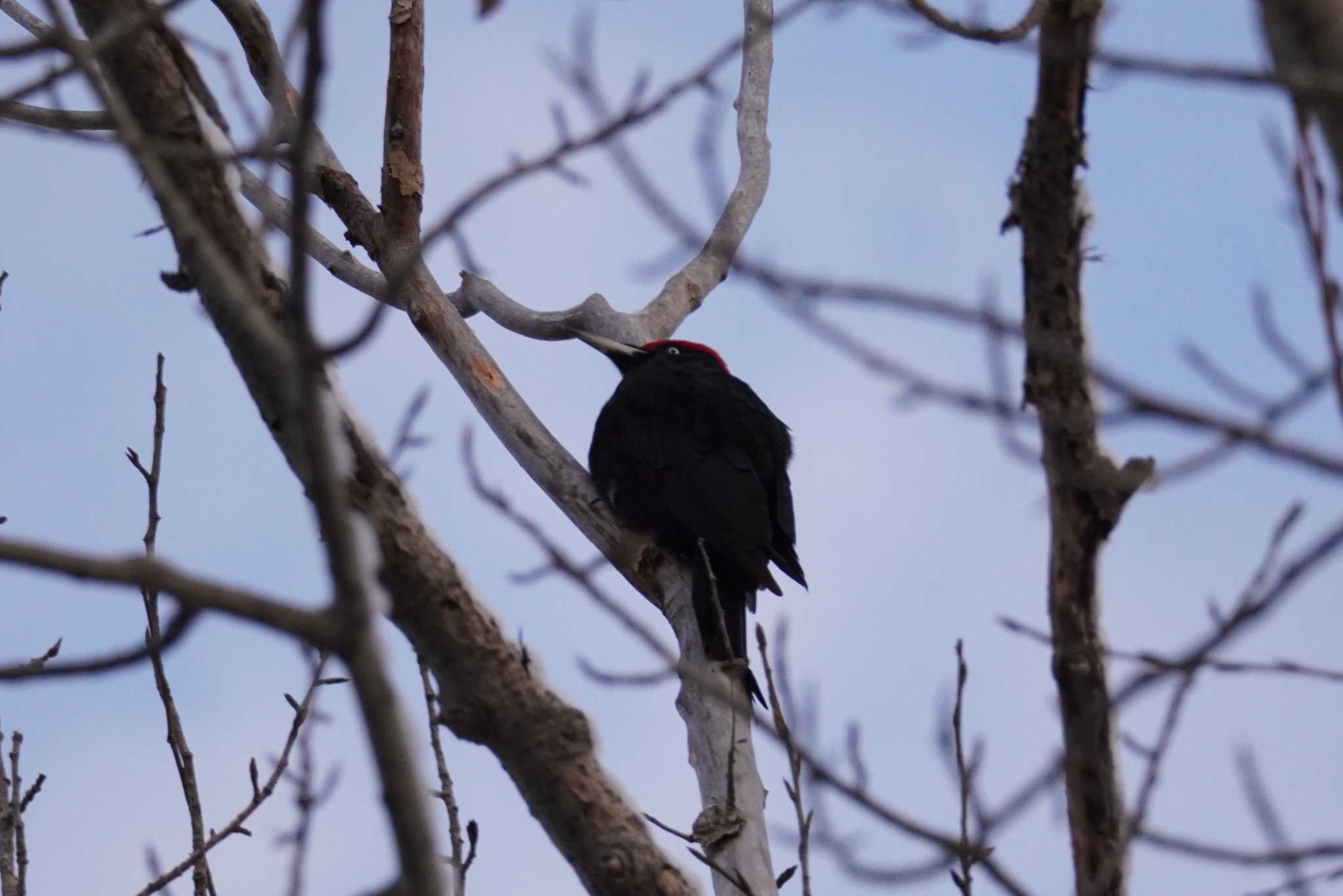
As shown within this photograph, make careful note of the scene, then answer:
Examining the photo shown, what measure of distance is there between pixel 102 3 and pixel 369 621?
1339 mm

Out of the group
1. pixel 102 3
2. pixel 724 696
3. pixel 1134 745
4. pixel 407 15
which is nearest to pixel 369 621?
pixel 724 696

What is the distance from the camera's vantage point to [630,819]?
219cm

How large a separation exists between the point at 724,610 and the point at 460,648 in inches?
100

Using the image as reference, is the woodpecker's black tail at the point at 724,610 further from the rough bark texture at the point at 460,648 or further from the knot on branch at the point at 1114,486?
the knot on branch at the point at 1114,486

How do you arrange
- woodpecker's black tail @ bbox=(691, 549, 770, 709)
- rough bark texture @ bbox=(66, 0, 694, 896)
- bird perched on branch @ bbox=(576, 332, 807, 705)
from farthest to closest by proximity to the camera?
bird perched on branch @ bbox=(576, 332, 807, 705)
woodpecker's black tail @ bbox=(691, 549, 770, 709)
rough bark texture @ bbox=(66, 0, 694, 896)

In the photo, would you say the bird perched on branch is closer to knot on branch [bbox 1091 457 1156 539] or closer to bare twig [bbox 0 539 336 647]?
knot on branch [bbox 1091 457 1156 539]

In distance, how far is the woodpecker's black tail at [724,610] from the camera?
407 cm

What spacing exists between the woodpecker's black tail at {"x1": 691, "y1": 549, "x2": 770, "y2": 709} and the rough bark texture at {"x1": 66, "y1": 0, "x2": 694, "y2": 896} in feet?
4.24

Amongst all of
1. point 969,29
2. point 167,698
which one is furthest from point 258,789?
point 969,29

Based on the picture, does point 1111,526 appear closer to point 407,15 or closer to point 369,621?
point 369,621

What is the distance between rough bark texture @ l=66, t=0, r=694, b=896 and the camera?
208 centimetres

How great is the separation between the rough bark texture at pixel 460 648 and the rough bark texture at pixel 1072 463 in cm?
61

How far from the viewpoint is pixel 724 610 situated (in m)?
4.63

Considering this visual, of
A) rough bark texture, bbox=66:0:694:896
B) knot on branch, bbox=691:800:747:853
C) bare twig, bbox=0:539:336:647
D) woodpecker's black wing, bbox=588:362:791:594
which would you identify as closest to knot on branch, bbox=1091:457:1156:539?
rough bark texture, bbox=66:0:694:896
